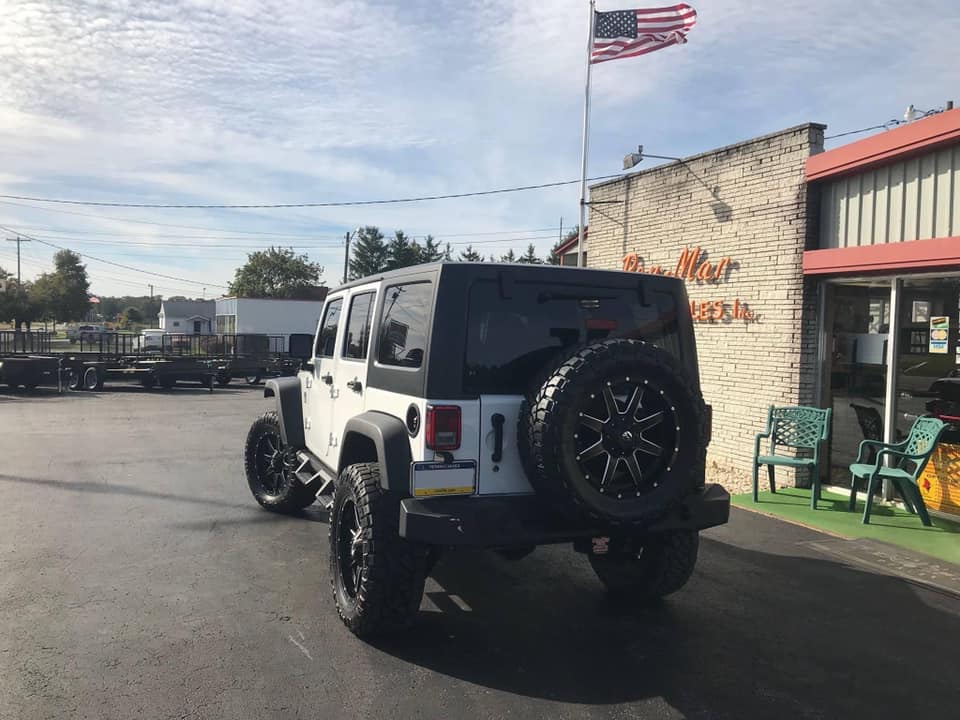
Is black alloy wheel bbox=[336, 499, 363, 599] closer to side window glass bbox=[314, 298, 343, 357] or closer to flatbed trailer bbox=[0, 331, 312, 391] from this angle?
side window glass bbox=[314, 298, 343, 357]

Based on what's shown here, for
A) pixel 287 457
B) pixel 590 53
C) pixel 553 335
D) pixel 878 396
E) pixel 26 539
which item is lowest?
pixel 26 539

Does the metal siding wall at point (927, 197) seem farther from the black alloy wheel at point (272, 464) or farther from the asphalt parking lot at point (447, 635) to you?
the black alloy wheel at point (272, 464)

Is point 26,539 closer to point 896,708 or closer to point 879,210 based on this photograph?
point 896,708

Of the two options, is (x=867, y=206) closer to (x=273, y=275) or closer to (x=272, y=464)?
(x=272, y=464)

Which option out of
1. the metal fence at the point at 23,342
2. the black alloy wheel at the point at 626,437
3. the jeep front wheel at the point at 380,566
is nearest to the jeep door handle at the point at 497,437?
the black alloy wheel at the point at 626,437

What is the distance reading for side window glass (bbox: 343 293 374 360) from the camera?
5105 millimetres

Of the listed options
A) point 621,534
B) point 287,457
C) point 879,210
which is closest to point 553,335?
point 621,534

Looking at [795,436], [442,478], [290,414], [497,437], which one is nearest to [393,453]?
[442,478]

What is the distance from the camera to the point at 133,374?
23.6m

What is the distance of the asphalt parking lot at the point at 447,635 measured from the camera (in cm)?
354

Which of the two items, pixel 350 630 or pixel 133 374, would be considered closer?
pixel 350 630

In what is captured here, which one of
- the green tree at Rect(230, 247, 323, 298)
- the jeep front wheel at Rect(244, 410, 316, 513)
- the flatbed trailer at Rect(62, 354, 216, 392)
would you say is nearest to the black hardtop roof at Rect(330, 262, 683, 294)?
the jeep front wheel at Rect(244, 410, 316, 513)

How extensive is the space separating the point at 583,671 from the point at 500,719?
0.68 m

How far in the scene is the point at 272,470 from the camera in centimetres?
734
